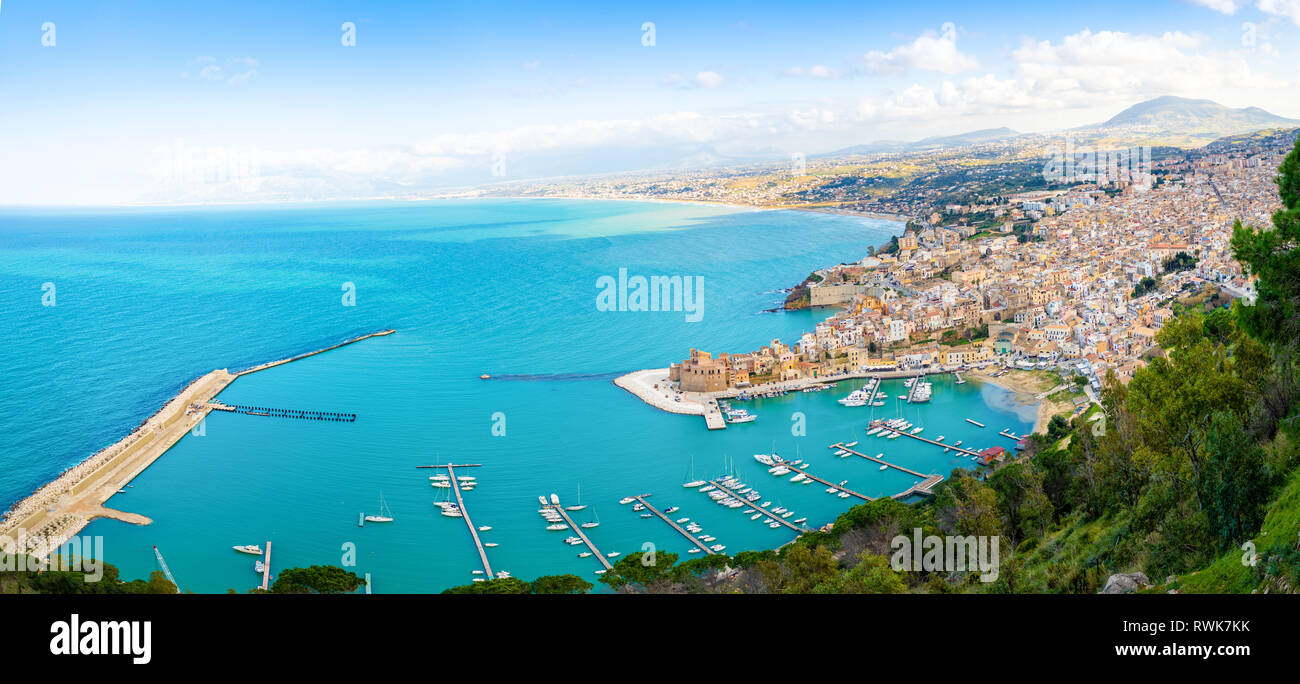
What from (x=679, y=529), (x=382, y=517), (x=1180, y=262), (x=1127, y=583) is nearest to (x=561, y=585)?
(x=679, y=529)

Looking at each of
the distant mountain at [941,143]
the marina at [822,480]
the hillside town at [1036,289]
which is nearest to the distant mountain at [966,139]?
the distant mountain at [941,143]

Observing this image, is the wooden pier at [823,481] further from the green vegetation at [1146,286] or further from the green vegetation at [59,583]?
the green vegetation at [1146,286]

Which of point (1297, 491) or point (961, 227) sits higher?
point (961, 227)

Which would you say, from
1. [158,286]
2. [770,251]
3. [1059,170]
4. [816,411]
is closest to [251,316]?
[158,286]

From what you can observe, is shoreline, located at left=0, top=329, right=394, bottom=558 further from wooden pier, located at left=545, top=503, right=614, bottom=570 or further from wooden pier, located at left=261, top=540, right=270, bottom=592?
wooden pier, located at left=545, top=503, right=614, bottom=570

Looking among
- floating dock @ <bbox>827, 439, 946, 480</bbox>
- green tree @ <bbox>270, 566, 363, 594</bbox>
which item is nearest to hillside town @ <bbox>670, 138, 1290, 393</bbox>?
floating dock @ <bbox>827, 439, 946, 480</bbox>

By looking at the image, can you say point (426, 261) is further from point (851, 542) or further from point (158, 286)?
point (851, 542)
